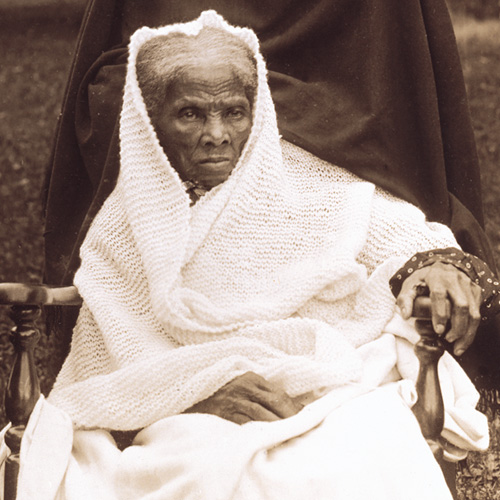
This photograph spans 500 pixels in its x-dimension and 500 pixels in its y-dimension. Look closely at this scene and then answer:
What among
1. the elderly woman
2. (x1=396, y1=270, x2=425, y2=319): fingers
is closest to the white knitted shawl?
the elderly woman

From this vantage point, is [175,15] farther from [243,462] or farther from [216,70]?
[243,462]

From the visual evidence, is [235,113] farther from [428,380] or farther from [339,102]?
[428,380]

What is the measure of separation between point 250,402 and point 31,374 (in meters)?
0.46

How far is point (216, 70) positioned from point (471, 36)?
4.26 ft

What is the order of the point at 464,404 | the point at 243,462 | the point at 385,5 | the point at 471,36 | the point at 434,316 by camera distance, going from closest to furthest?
the point at 243,462, the point at 434,316, the point at 464,404, the point at 385,5, the point at 471,36

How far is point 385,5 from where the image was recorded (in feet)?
8.12

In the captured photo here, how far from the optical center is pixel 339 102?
97.7 inches

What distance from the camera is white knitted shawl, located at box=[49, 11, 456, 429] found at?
1.98 metres

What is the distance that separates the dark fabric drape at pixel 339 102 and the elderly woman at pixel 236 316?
0.13 m

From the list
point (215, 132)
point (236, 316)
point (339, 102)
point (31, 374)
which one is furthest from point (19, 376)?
point (339, 102)

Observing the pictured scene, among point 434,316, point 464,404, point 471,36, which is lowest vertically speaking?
point 464,404

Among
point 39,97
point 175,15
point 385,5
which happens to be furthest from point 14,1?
point 385,5

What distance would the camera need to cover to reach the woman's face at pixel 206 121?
2.12 meters

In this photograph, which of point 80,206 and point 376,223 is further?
point 80,206
